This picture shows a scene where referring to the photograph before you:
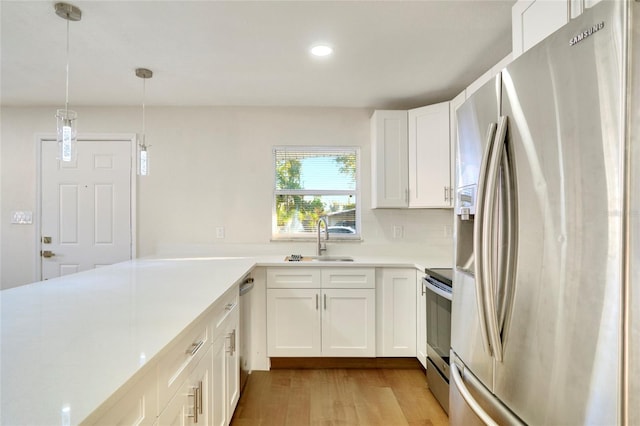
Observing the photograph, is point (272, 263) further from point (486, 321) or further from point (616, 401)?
point (616, 401)

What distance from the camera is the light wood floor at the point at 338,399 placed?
2.03 metres

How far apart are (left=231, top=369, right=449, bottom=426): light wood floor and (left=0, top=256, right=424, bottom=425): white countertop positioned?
94 centimetres

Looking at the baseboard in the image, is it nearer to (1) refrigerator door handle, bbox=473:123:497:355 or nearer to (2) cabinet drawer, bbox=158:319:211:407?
(2) cabinet drawer, bbox=158:319:211:407

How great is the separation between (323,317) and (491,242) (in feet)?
6.23

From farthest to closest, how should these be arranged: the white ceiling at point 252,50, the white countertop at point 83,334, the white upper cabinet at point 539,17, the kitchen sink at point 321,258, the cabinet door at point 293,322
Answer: the kitchen sink at point 321,258
the cabinet door at point 293,322
the white ceiling at point 252,50
the white upper cabinet at point 539,17
the white countertop at point 83,334

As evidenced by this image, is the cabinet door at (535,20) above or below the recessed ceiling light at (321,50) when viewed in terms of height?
below

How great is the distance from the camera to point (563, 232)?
796mm

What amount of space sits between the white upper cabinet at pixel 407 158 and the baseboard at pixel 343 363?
1336 mm

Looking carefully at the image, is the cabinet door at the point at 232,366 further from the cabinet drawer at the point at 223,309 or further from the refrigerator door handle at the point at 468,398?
the refrigerator door handle at the point at 468,398

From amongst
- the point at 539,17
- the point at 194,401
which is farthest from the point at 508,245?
the point at 194,401

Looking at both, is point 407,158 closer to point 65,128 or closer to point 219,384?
point 219,384

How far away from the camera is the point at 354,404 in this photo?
2.20 m

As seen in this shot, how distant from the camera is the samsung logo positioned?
71 cm

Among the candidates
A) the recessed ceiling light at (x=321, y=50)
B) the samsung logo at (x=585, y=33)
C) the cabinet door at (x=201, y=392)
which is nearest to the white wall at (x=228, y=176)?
the recessed ceiling light at (x=321, y=50)
